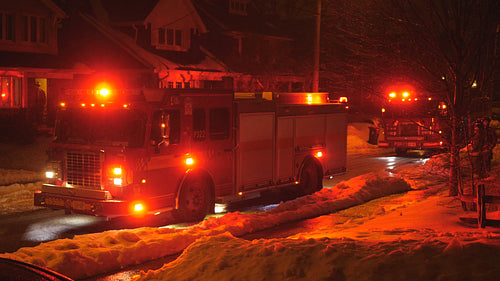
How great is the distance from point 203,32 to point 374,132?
42.8ft

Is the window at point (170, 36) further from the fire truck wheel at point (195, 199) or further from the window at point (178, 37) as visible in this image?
the fire truck wheel at point (195, 199)

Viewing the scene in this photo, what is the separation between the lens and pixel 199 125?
1228 centimetres

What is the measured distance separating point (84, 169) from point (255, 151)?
402 cm

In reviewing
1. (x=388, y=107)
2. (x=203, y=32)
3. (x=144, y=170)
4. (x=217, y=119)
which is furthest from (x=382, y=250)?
(x=203, y=32)

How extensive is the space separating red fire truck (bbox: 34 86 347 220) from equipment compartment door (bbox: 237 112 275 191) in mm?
22

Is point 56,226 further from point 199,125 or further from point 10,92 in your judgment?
point 10,92

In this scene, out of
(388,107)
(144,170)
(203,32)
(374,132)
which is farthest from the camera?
(203,32)

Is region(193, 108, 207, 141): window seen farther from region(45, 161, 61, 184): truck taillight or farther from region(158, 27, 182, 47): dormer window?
region(158, 27, 182, 47): dormer window

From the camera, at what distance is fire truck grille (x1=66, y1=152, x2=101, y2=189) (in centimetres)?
1099

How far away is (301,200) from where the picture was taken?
13.7m

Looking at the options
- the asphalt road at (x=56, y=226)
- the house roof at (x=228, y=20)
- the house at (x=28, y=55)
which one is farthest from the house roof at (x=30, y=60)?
the asphalt road at (x=56, y=226)

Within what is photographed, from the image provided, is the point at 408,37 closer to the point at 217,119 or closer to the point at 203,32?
the point at 217,119

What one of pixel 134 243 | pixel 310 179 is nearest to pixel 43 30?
pixel 310 179

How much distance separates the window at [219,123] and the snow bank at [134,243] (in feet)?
6.05
